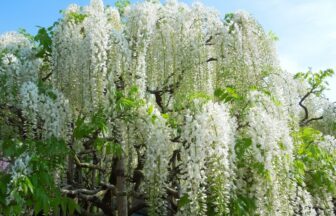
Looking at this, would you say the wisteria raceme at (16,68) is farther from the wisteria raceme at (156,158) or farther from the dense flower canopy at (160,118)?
the wisteria raceme at (156,158)

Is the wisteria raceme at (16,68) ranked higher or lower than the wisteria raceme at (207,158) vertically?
higher

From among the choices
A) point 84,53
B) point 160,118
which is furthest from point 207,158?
point 84,53

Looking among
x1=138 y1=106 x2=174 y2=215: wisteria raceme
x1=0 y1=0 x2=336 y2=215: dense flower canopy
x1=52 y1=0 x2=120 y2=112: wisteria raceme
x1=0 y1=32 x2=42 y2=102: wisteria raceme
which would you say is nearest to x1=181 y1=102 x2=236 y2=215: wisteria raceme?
x1=0 y1=0 x2=336 y2=215: dense flower canopy

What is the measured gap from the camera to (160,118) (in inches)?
212

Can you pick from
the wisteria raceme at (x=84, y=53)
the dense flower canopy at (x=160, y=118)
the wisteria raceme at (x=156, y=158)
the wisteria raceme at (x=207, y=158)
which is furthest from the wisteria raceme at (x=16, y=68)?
the wisteria raceme at (x=207, y=158)

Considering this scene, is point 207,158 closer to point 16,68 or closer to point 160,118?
point 160,118

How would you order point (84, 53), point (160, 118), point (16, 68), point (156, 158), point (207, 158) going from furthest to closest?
point (16, 68)
point (84, 53)
point (160, 118)
point (156, 158)
point (207, 158)

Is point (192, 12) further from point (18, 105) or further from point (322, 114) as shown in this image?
point (322, 114)

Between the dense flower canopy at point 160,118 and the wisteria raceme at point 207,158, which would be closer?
the wisteria raceme at point 207,158

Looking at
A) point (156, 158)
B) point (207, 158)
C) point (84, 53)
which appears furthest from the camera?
point (84, 53)

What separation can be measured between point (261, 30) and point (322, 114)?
3362 mm

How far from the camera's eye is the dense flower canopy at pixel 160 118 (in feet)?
16.0

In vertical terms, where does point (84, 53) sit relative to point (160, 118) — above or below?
above

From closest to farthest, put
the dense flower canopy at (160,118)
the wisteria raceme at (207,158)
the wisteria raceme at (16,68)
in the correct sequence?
the wisteria raceme at (207,158)
the dense flower canopy at (160,118)
the wisteria raceme at (16,68)
